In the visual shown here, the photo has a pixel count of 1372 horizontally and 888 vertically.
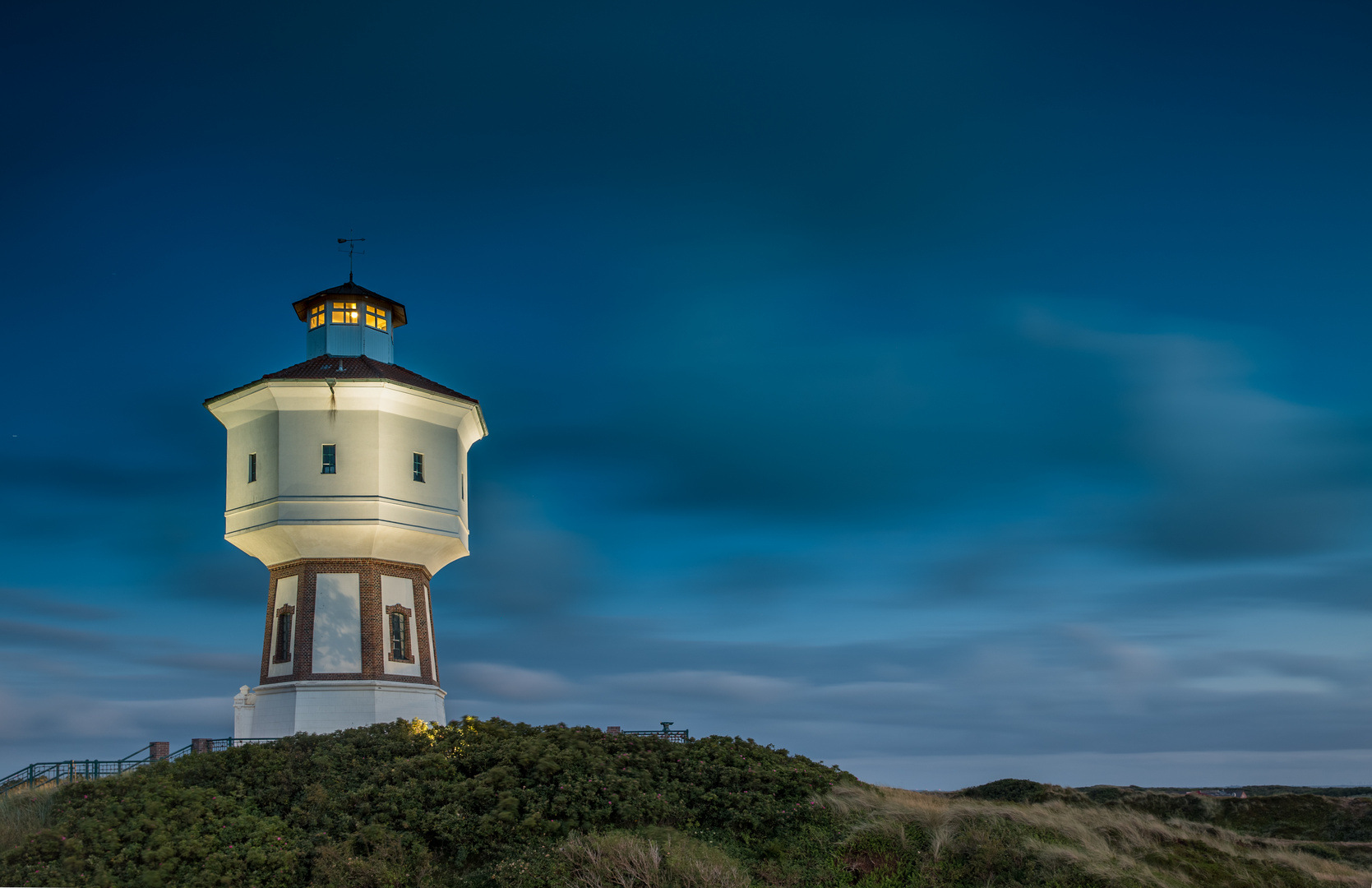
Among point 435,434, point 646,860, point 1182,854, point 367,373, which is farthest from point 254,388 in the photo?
point 1182,854

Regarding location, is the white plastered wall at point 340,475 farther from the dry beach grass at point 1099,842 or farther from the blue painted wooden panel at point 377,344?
the dry beach grass at point 1099,842

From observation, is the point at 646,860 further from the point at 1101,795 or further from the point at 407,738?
the point at 1101,795

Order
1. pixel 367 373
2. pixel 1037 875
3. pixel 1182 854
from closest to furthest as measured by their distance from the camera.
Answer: pixel 1037 875 < pixel 1182 854 < pixel 367 373

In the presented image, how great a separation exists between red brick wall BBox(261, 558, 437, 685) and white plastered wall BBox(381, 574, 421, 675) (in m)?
0.10

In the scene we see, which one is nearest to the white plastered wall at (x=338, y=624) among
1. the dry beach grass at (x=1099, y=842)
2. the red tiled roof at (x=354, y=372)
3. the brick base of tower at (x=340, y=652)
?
the brick base of tower at (x=340, y=652)

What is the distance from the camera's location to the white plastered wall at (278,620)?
33.3 meters

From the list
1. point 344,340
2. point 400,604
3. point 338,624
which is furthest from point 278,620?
point 344,340

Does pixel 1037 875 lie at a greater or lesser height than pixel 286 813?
lesser

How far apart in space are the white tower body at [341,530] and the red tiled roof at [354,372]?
0.11 meters

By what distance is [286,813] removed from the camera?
71.5ft

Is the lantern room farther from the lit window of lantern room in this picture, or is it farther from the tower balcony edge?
the tower balcony edge

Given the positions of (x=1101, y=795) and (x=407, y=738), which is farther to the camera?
(x=1101, y=795)

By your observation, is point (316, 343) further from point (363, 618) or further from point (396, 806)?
point (396, 806)

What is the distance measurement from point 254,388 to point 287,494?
A: 395 cm
